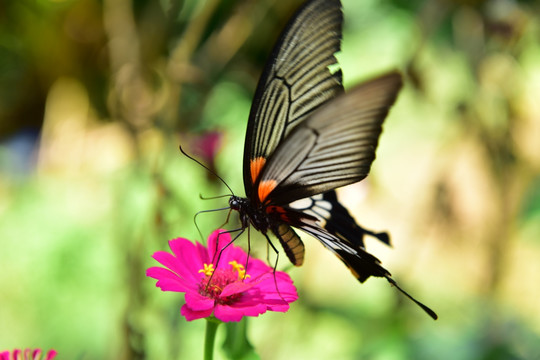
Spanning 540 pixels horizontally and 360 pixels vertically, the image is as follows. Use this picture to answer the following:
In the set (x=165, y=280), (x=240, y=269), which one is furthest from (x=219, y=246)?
(x=165, y=280)

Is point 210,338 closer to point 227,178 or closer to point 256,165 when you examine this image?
point 256,165

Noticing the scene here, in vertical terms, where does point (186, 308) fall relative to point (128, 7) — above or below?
below

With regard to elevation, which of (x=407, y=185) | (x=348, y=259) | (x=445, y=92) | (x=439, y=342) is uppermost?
(x=445, y=92)

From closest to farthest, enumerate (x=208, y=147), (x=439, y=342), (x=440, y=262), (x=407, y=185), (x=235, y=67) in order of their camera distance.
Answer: (x=208, y=147) → (x=439, y=342) → (x=235, y=67) → (x=440, y=262) → (x=407, y=185)

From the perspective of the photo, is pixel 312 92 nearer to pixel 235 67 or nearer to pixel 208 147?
pixel 208 147

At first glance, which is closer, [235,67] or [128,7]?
[128,7]

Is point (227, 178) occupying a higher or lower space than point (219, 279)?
higher

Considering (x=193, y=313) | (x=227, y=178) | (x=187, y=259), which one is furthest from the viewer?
(x=227, y=178)

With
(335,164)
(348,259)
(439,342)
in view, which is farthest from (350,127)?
(439,342)
